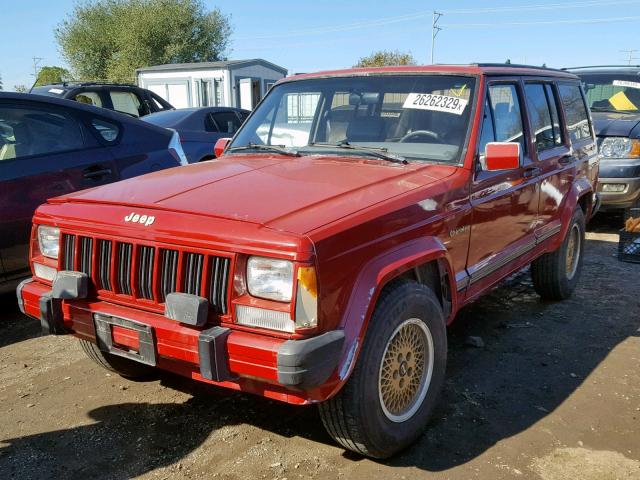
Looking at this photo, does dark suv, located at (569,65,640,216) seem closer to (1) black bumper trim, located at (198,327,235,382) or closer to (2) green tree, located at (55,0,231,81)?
(1) black bumper trim, located at (198,327,235,382)

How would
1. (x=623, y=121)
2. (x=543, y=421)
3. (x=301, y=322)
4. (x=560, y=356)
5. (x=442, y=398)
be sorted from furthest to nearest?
(x=623, y=121) < (x=560, y=356) < (x=442, y=398) < (x=543, y=421) < (x=301, y=322)

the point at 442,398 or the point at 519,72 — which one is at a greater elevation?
the point at 519,72

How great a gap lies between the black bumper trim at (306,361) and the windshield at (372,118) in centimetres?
156

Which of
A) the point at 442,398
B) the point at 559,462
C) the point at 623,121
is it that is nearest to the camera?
the point at 559,462

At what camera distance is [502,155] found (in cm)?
319

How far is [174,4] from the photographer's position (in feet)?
122

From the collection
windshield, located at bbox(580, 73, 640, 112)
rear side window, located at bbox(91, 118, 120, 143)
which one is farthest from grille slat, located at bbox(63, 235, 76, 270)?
windshield, located at bbox(580, 73, 640, 112)

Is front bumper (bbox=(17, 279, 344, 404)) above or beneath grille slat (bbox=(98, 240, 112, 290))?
beneath

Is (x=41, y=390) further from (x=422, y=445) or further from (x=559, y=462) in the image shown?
(x=559, y=462)

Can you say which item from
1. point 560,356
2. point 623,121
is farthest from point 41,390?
point 623,121

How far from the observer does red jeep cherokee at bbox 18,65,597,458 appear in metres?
2.28

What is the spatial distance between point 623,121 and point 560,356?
4.92 metres

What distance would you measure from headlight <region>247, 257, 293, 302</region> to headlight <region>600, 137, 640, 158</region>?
659cm

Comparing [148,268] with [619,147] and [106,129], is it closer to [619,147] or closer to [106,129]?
[106,129]
